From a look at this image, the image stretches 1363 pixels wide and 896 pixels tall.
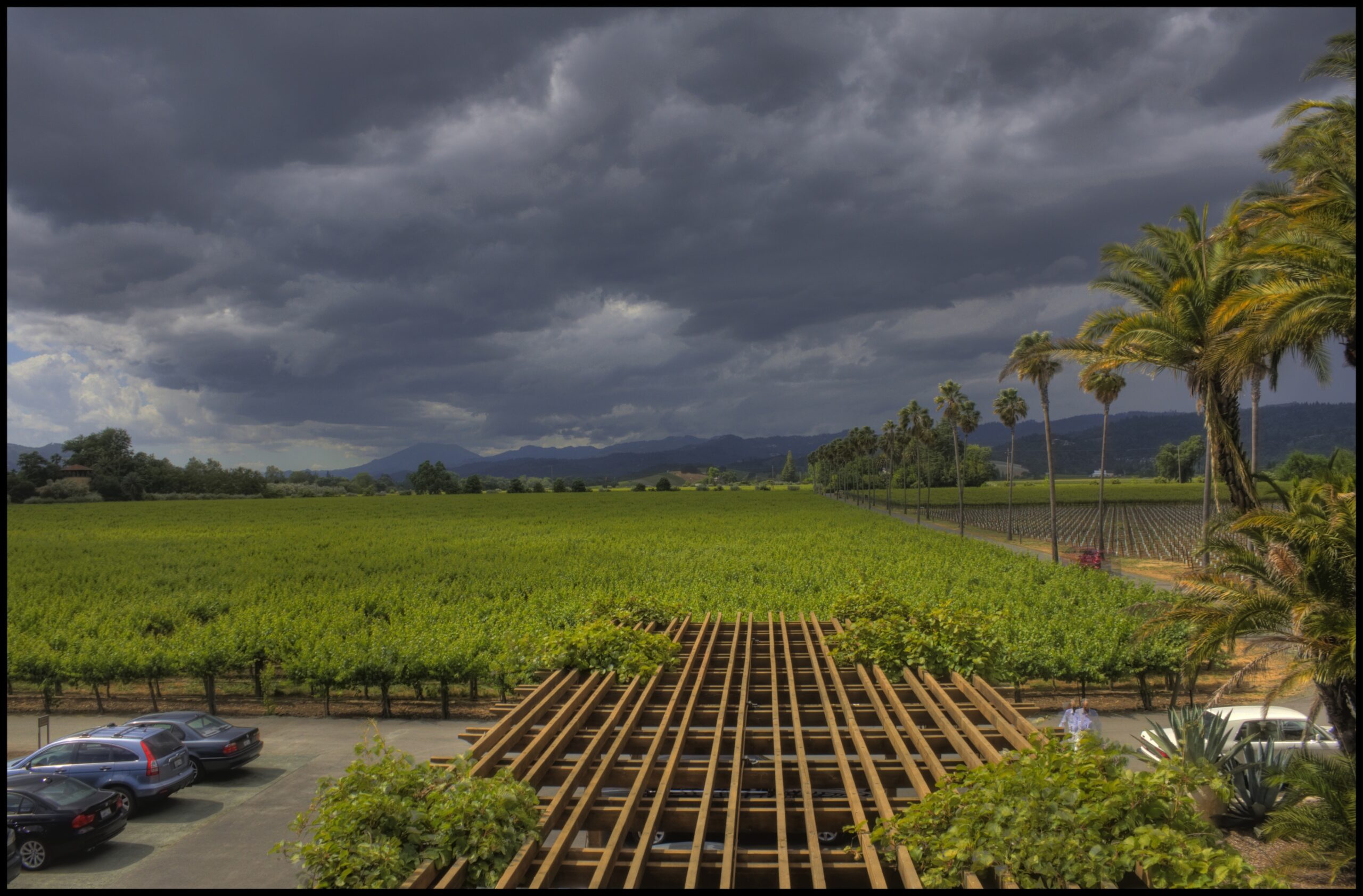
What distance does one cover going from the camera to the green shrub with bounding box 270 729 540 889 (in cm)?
588

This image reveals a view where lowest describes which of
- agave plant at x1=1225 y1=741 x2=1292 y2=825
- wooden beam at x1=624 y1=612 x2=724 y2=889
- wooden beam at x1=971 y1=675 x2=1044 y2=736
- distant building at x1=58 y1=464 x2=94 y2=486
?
agave plant at x1=1225 y1=741 x2=1292 y2=825

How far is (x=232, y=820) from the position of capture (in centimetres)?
1545

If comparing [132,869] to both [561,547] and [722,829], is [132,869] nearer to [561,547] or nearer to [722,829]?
[722,829]

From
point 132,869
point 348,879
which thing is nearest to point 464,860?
point 348,879

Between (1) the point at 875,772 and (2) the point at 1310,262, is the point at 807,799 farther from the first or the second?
(2) the point at 1310,262

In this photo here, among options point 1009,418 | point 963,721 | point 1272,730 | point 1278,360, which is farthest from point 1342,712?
point 1009,418

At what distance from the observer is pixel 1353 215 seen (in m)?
12.9

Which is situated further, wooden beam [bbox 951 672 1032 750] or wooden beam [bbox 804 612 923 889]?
wooden beam [bbox 951 672 1032 750]

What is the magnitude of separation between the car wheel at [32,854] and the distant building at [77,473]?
151m

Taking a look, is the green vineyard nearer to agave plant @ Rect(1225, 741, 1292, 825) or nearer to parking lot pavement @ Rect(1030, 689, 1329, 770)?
parking lot pavement @ Rect(1030, 689, 1329, 770)

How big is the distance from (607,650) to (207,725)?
12.1 meters

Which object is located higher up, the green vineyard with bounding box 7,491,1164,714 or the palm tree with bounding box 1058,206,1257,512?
the palm tree with bounding box 1058,206,1257,512

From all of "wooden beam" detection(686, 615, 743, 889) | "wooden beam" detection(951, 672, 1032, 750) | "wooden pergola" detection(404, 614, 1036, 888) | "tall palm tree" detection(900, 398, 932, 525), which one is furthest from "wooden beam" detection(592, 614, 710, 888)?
"tall palm tree" detection(900, 398, 932, 525)

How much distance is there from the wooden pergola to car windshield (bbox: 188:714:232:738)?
1113 centimetres
